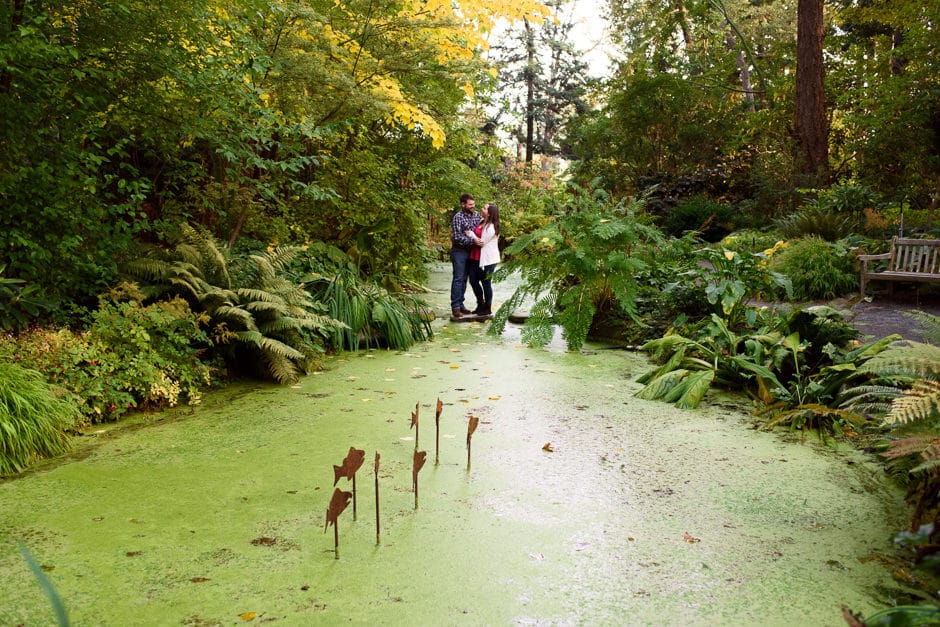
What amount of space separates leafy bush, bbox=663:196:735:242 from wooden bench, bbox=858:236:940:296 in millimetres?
5470

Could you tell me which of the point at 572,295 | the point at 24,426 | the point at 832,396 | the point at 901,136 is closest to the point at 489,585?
the point at 24,426

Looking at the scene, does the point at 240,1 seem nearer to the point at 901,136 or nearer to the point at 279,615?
the point at 279,615

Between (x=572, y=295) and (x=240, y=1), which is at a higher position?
(x=240, y=1)

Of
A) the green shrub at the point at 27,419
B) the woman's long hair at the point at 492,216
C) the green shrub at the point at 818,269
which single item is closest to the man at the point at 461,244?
the woman's long hair at the point at 492,216

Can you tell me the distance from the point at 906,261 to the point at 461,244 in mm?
4789

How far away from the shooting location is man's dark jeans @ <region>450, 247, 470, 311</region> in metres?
8.00

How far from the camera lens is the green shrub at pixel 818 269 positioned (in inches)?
288

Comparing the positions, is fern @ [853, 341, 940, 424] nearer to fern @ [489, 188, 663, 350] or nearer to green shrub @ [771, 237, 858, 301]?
fern @ [489, 188, 663, 350]

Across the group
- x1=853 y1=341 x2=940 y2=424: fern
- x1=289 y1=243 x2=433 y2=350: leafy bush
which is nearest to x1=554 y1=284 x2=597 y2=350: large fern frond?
x1=289 y1=243 x2=433 y2=350: leafy bush

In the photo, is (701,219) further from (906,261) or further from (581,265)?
(581,265)

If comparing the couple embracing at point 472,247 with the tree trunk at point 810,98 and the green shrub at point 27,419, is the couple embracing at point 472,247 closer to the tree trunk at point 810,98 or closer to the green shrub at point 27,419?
the green shrub at point 27,419

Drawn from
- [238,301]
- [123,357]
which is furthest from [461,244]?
[123,357]

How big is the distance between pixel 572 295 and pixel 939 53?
343 inches

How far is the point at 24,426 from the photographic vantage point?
3.19 meters
